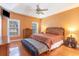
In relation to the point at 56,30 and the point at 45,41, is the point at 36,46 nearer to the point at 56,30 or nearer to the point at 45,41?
the point at 45,41

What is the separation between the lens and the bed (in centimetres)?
175

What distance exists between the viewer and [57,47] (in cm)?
186

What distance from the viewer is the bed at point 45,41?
1.75 m

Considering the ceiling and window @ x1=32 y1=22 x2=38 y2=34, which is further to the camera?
window @ x1=32 y1=22 x2=38 y2=34

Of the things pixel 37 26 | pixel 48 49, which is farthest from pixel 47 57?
pixel 37 26

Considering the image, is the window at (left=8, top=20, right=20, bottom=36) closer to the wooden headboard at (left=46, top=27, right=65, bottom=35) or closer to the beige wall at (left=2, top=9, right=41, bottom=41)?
the beige wall at (left=2, top=9, right=41, bottom=41)

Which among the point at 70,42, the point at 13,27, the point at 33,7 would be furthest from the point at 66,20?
the point at 13,27

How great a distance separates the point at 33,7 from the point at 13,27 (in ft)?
1.86

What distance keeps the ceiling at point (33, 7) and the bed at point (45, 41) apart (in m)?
0.37

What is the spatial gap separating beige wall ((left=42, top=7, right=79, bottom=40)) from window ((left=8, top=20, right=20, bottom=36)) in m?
0.54

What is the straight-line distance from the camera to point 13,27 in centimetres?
183

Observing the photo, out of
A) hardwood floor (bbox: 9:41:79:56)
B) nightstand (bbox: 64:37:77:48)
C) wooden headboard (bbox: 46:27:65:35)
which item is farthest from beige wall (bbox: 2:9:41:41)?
nightstand (bbox: 64:37:77:48)

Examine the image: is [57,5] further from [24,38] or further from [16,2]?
[24,38]

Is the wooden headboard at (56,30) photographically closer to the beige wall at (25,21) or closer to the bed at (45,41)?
the bed at (45,41)
